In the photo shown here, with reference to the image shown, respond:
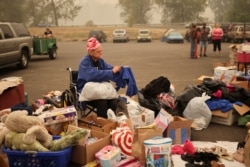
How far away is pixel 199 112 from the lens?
6324 millimetres

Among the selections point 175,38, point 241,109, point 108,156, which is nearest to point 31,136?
point 108,156

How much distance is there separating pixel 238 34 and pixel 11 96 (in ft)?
87.2

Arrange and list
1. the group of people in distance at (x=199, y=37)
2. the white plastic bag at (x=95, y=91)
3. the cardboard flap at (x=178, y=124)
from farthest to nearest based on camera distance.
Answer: the group of people in distance at (x=199, y=37)
the white plastic bag at (x=95, y=91)
the cardboard flap at (x=178, y=124)

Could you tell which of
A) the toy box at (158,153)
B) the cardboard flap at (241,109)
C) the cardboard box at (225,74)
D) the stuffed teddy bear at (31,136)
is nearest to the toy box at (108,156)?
the stuffed teddy bear at (31,136)

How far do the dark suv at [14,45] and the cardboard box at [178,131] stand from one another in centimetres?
926

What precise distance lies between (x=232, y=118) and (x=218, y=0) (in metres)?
97.4

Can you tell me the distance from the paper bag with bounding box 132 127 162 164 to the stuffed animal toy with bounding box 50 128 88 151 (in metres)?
0.67

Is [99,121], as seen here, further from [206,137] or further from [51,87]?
[51,87]

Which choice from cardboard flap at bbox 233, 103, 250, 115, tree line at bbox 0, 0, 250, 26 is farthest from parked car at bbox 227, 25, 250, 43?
cardboard flap at bbox 233, 103, 250, 115

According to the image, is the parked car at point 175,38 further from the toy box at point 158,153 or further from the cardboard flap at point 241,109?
the toy box at point 158,153

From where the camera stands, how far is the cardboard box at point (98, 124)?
196 inches

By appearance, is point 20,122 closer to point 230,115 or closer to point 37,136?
point 37,136

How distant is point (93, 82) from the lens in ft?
18.3

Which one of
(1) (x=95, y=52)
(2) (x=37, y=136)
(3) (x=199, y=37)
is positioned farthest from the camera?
(3) (x=199, y=37)
